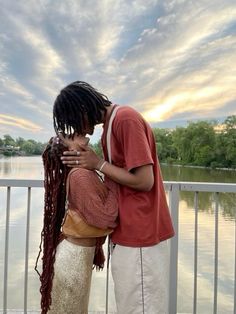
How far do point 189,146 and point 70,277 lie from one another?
8.20 m

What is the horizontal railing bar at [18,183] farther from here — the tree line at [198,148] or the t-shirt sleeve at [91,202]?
the tree line at [198,148]

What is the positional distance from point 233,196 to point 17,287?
181 cm

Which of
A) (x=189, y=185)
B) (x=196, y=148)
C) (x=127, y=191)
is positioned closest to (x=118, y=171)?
(x=127, y=191)

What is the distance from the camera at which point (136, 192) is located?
1062mm

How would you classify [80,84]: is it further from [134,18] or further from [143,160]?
[134,18]

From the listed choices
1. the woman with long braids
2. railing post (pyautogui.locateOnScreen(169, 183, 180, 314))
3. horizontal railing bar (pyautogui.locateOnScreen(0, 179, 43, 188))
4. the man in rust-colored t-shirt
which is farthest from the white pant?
horizontal railing bar (pyautogui.locateOnScreen(0, 179, 43, 188))

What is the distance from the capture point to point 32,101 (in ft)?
31.7

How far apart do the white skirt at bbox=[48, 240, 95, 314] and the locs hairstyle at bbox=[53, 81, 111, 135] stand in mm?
398

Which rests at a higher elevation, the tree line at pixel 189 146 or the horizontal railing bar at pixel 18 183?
the tree line at pixel 189 146

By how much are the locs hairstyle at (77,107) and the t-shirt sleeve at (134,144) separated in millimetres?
102

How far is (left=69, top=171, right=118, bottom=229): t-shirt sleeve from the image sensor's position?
1.04 meters

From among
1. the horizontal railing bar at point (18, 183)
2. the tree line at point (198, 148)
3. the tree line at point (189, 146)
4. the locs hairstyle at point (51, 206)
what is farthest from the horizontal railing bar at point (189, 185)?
the locs hairstyle at point (51, 206)

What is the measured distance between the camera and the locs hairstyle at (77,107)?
40.9 inches

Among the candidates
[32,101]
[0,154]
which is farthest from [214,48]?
[0,154]
